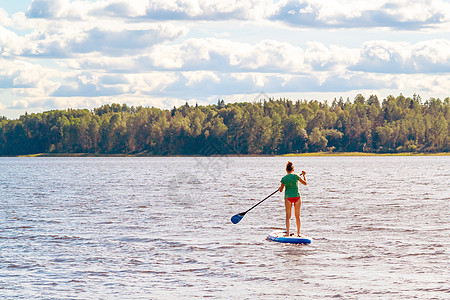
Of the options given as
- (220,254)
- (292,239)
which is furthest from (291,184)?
(220,254)

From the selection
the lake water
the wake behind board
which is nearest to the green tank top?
the wake behind board

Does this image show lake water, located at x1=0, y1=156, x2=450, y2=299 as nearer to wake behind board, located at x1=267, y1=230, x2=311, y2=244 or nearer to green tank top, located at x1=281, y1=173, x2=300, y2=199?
wake behind board, located at x1=267, y1=230, x2=311, y2=244

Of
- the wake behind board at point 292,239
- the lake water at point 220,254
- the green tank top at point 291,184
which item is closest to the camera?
the lake water at point 220,254

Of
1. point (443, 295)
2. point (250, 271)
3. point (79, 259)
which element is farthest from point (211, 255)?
point (443, 295)

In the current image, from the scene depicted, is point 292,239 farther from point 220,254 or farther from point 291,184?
point 220,254

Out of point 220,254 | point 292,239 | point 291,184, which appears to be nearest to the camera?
point 220,254

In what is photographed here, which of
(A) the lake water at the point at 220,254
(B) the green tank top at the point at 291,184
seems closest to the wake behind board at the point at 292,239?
(A) the lake water at the point at 220,254

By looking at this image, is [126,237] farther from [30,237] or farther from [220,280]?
[220,280]

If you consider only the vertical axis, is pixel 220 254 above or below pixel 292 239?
below

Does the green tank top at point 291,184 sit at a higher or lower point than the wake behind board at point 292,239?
higher

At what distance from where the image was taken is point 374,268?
19.7m

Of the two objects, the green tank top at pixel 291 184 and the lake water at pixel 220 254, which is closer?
the lake water at pixel 220 254

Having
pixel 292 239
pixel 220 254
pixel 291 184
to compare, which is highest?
pixel 291 184

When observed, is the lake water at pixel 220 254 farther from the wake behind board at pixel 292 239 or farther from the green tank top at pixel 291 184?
the green tank top at pixel 291 184
